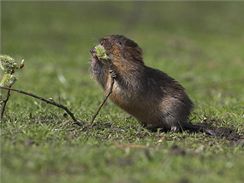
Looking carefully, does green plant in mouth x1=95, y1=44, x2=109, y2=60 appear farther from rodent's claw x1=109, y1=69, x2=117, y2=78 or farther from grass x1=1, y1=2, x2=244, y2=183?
grass x1=1, y1=2, x2=244, y2=183

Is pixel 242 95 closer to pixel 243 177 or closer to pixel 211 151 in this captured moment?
pixel 211 151

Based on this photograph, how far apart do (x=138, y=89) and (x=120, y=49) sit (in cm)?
48

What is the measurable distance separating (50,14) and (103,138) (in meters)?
14.7

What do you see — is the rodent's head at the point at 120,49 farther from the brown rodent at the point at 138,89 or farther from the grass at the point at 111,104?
the grass at the point at 111,104

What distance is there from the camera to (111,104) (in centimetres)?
904

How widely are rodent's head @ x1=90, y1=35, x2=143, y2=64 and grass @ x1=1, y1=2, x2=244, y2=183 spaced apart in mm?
720

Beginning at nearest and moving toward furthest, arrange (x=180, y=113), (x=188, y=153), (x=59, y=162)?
(x=59, y=162), (x=188, y=153), (x=180, y=113)

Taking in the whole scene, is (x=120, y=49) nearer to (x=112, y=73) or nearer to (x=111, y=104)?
(x=112, y=73)

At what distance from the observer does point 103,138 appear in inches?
245

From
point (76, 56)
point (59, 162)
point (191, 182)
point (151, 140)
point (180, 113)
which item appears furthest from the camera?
point (76, 56)

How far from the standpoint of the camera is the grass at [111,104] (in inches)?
193

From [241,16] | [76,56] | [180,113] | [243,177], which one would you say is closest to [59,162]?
[243,177]

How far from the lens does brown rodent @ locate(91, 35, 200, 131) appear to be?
6.91 metres

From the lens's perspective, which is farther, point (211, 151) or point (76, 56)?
point (76, 56)
